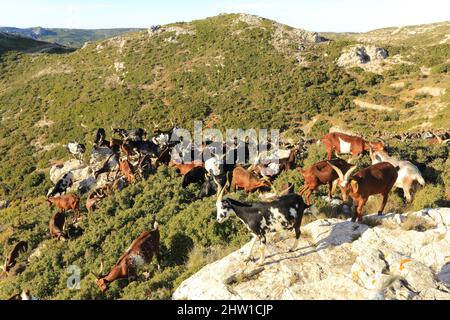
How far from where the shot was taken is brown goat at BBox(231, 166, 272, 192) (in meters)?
14.6

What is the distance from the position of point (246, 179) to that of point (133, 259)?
19.3 feet

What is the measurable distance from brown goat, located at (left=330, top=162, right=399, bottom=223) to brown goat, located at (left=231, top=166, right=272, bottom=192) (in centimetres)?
482

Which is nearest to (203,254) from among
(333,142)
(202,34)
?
(333,142)

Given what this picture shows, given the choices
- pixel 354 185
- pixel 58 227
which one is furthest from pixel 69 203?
A: pixel 354 185

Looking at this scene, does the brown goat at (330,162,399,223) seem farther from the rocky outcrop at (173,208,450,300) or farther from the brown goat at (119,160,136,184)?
the brown goat at (119,160,136,184)

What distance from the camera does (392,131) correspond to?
1346 inches

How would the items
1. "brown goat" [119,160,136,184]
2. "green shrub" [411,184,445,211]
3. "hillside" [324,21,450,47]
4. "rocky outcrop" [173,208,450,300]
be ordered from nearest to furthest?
"rocky outcrop" [173,208,450,300] < "green shrub" [411,184,445,211] < "brown goat" [119,160,136,184] < "hillside" [324,21,450,47]

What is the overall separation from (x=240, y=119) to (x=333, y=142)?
26.7m

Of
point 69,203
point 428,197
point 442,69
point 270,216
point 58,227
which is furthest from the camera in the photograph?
point 442,69

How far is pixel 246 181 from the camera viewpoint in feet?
48.9

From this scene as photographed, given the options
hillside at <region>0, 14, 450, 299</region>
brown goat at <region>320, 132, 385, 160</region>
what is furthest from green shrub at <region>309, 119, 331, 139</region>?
brown goat at <region>320, 132, 385, 160</region>

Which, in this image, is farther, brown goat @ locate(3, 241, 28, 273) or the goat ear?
brown goat @ locate(3, 241, 28, 273)

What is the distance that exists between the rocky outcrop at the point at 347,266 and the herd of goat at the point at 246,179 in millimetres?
573

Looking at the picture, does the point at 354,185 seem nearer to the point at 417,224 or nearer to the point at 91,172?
the point at 417,224
